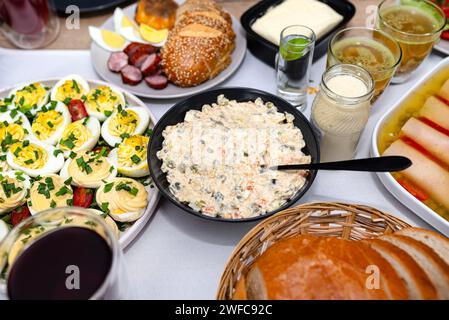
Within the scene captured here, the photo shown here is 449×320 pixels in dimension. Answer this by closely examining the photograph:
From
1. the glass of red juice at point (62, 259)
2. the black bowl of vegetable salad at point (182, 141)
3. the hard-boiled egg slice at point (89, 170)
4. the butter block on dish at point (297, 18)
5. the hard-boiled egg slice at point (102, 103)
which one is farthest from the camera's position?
the butter block on dish at point (297, 18)

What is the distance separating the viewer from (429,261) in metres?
1.11

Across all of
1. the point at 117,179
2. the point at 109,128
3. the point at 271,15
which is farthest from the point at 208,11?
the point at 117,179

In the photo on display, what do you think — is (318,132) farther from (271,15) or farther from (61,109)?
(61,109)

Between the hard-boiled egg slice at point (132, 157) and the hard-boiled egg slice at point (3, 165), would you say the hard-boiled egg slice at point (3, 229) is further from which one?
the hard-boiled egg slice at point (132, 157)

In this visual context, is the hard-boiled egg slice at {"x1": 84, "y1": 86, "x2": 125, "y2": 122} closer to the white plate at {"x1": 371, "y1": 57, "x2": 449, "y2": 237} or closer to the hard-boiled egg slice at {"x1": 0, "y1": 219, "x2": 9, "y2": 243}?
the hard-boiled egg slice at {"x1": 0, "y1": 219, "x2": 9, "y2": 243}

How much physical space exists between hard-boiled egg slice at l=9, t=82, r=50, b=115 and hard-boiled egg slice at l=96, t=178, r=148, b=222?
542 millimetres

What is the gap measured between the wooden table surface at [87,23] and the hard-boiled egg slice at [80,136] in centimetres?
64

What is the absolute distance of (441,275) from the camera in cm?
108

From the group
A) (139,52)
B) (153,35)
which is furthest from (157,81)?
(153,35)

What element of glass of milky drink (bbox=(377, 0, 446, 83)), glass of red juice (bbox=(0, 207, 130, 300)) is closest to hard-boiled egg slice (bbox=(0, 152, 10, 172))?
glass of red juice (bbox=(0, 207, 130, 300))

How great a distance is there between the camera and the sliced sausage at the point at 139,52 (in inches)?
74.6

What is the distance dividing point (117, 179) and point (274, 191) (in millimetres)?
533

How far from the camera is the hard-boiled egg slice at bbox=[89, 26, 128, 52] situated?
196 centimetres

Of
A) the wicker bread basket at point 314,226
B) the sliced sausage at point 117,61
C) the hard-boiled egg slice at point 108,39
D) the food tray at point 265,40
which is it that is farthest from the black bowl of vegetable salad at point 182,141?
the hard-boiled egg slice at point 108,39
